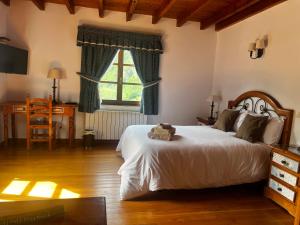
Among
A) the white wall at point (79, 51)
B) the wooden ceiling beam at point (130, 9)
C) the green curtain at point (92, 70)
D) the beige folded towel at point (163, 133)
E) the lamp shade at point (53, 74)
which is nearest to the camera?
the beige folded towel at point (163, 133)

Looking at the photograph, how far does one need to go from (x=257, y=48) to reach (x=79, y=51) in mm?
3113

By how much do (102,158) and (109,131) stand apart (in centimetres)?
83

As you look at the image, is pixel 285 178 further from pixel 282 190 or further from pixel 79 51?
pixel 79 51

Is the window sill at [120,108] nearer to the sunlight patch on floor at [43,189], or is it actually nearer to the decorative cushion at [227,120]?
the decorative cushion at [227,120]

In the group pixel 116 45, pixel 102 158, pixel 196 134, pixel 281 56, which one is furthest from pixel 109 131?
pixel 281 56

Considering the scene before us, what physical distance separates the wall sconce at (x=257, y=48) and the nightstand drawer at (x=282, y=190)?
194 cm

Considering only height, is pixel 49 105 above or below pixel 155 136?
above

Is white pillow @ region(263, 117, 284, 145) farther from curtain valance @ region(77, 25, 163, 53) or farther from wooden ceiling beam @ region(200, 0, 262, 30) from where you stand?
curtain valance @ region(77, 25, 163, 53)

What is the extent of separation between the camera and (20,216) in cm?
128

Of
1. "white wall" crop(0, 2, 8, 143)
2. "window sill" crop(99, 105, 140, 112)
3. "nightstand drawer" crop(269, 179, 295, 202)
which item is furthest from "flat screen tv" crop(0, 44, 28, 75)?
"nightstand drawer" crop(269, 179, 295, 202)

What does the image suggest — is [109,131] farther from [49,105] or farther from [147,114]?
[49,105]

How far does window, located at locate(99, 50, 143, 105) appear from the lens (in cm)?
473

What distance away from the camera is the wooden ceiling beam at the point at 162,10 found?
379cm

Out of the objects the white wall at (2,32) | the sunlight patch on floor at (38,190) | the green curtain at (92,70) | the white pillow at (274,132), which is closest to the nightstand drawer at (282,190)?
A: the white pillow at (274,132)
